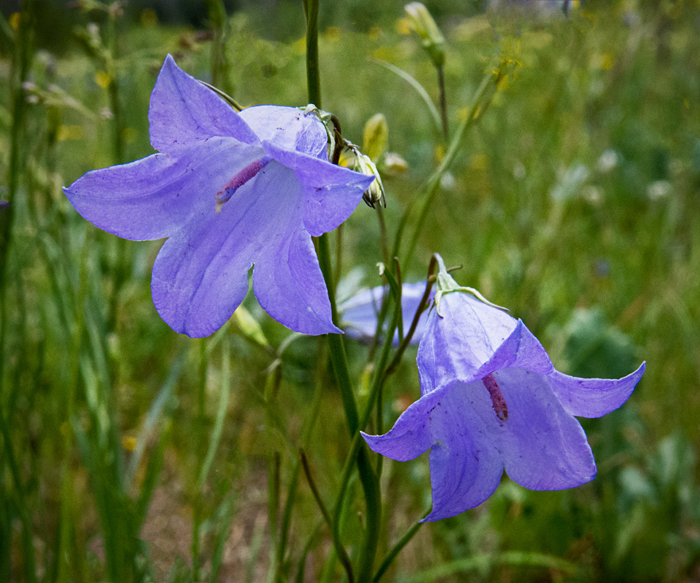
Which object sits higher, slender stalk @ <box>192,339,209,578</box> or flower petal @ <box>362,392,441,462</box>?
flower petal @ <box>362,392,441,462</box>

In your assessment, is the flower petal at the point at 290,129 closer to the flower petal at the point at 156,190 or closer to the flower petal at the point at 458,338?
the flower petal at the point at 156,190

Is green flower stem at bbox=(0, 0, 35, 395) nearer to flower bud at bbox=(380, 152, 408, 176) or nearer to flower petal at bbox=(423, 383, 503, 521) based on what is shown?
flower bud at bbox=(380, 152, 408, 176)

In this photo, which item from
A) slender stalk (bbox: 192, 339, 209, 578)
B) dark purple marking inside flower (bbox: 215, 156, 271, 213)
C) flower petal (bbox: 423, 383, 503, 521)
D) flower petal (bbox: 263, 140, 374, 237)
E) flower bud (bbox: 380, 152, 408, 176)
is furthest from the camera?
slender stalk (bbox: 192, 339, 209, 578)

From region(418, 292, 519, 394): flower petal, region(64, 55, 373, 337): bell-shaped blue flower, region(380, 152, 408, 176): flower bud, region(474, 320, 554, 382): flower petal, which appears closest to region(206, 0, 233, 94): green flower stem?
region(64, 55, 373, 337): bell-shaped blue flower

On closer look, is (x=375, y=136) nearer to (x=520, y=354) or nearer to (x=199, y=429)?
(x=520, y=354)

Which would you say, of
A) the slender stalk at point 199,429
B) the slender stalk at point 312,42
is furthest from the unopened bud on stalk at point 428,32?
the slender stalk at point 199,429

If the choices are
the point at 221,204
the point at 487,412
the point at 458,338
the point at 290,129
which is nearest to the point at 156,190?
the point at 221,204

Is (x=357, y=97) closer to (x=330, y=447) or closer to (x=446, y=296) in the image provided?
(x=330, y=447)

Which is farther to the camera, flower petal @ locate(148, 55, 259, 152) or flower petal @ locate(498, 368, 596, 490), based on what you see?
flower petal @ locate(498, 368, 596, 490)

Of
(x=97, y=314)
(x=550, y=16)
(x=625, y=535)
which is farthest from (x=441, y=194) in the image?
(x=97, y=314)
